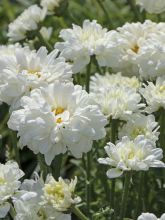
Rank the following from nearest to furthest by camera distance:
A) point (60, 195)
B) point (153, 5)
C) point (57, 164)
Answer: point (60, 195), point (57, 164), point (153, 5)

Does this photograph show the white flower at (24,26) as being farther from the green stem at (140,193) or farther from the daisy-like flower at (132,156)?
the daisy-like flower at (132,156)

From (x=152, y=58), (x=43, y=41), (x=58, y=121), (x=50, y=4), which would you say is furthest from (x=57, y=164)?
(x=50, y=4)

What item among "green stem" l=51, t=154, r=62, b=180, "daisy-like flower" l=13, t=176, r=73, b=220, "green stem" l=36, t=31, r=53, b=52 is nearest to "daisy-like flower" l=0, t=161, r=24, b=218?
"daisy-like flower" l=13, t=176, r=73, b=220

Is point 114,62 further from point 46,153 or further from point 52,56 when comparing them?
point 46,153

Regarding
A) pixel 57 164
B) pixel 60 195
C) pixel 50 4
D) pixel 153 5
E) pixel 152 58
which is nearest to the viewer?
pixel 60 195

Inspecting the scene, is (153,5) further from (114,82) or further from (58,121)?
(58,121)

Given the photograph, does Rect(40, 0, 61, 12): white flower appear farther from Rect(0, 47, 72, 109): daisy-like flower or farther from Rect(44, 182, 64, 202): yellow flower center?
Rect(44, 182, 64, 202): yellow flower center

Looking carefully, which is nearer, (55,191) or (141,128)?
(55,191)

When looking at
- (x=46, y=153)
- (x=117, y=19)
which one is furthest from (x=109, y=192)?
(x=117, y=19)
